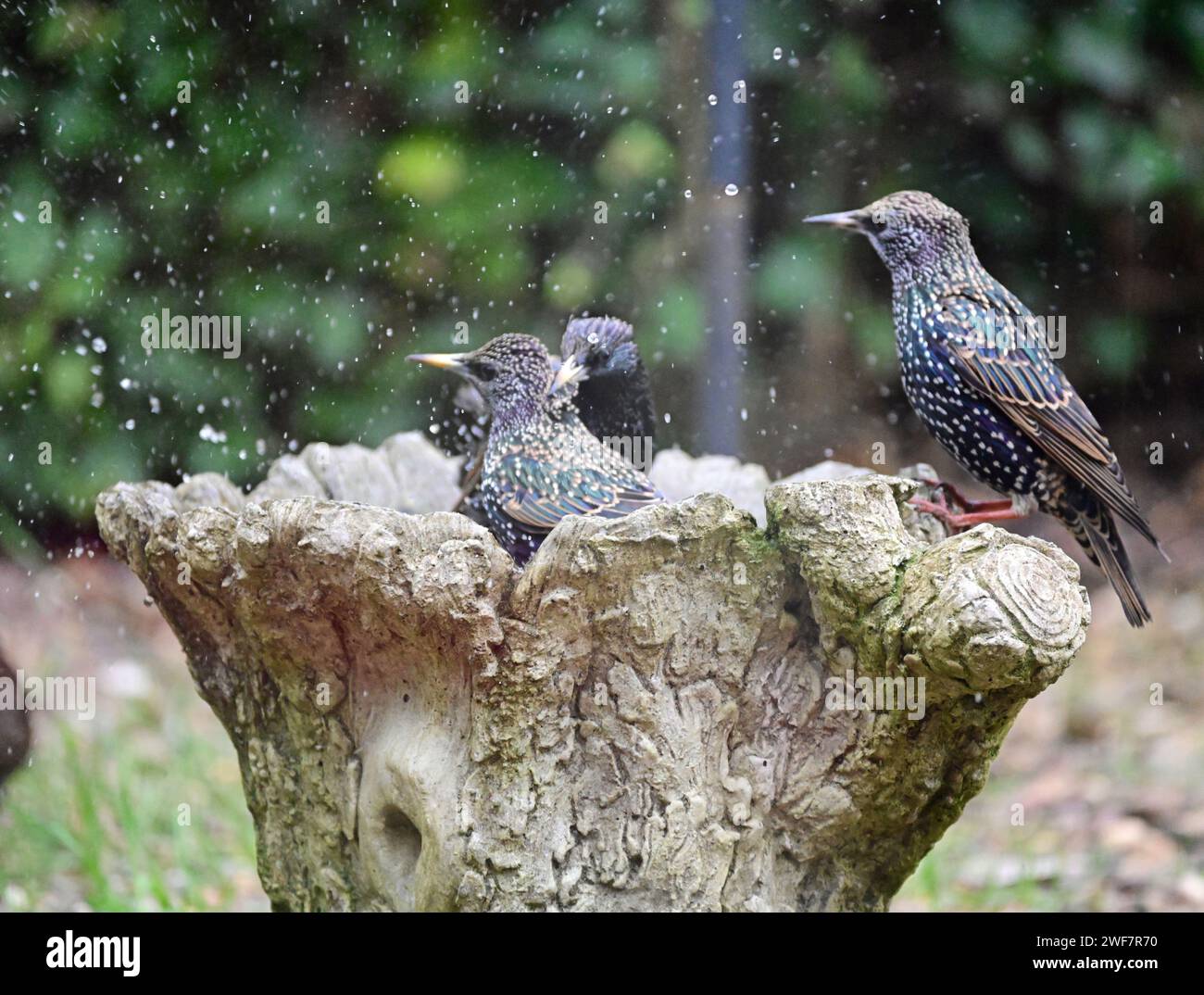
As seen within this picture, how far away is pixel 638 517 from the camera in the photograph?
180 centimetres

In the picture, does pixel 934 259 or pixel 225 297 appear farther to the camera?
pixel 225 297

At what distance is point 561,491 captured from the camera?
233 centimetres

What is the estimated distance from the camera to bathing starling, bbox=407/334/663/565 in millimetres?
2324

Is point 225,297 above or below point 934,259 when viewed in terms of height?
above

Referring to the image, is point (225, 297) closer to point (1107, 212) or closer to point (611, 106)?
point (611, 106)

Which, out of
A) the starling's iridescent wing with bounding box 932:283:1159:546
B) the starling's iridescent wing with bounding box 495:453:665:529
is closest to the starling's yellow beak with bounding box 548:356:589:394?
the starling's iridescent wing with bounding box 495:453:665:529

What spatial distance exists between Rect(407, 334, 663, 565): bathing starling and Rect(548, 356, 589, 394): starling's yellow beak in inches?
0.6

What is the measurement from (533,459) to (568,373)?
Result: 26 cm

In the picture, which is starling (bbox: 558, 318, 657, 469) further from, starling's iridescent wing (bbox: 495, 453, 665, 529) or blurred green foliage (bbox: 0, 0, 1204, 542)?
blurred green foliage (bbox: 0, 0, 1204, 542)

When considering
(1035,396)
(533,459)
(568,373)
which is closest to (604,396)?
(568,373)

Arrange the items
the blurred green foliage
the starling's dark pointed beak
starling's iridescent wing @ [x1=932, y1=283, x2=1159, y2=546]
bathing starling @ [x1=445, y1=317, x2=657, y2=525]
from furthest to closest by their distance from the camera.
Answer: the blurred green foliage → bathing starling @ [x1=445, y1=317, x2=657, y2=525] → the starling's dark pointed beak → starling's iridescent wing @ [x1=932, y1=283, x2=1159, y2=546]

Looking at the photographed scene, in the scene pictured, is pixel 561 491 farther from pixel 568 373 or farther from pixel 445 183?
pixel 445 183

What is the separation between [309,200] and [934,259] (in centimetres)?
236
